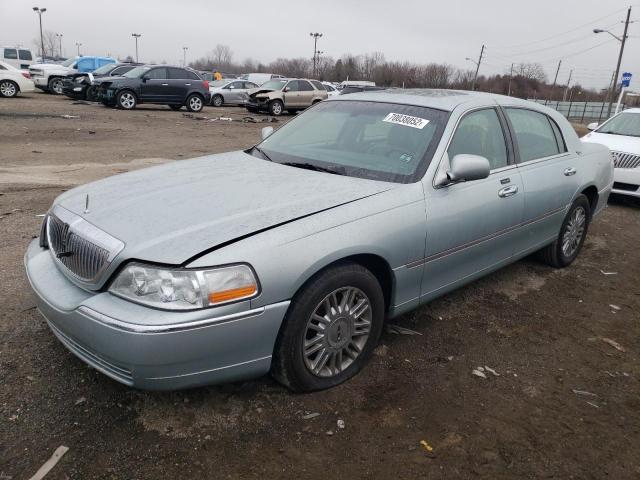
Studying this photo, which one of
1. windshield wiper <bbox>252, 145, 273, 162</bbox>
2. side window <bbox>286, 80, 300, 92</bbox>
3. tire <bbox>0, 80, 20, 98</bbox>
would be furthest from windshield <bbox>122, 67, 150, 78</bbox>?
windshield wiper <bbox>252, 145, 273, 162</bbox>

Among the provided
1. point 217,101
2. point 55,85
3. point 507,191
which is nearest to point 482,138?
point 507,191

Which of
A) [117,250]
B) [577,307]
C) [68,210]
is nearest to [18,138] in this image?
[68,210]

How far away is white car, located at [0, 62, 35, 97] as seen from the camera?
19.8 meters

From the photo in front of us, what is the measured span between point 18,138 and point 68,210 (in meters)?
10.4

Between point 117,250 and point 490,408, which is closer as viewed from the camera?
point 117,250

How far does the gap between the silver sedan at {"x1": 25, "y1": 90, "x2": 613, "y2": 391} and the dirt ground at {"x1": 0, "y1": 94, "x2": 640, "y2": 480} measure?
300mm

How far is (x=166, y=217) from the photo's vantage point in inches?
102

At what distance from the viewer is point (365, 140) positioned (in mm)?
3625

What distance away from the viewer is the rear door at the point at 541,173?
13.4 feet

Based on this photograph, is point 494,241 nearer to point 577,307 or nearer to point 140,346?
point 577,307

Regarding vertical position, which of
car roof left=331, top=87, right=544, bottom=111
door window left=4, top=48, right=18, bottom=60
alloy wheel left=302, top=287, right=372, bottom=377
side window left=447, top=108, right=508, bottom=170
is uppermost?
door window left=4, top=48, right=18, bottom=60

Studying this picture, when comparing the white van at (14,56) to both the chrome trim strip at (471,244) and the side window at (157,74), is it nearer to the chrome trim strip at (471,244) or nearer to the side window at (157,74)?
Result: the side window at (157,74)

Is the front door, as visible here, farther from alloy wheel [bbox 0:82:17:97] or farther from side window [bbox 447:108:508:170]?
alloy wheel [bbox 0:82:17:97]

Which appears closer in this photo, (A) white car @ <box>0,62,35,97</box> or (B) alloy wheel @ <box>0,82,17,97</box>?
(A) white car @ <box>0,62,35,97</box>
